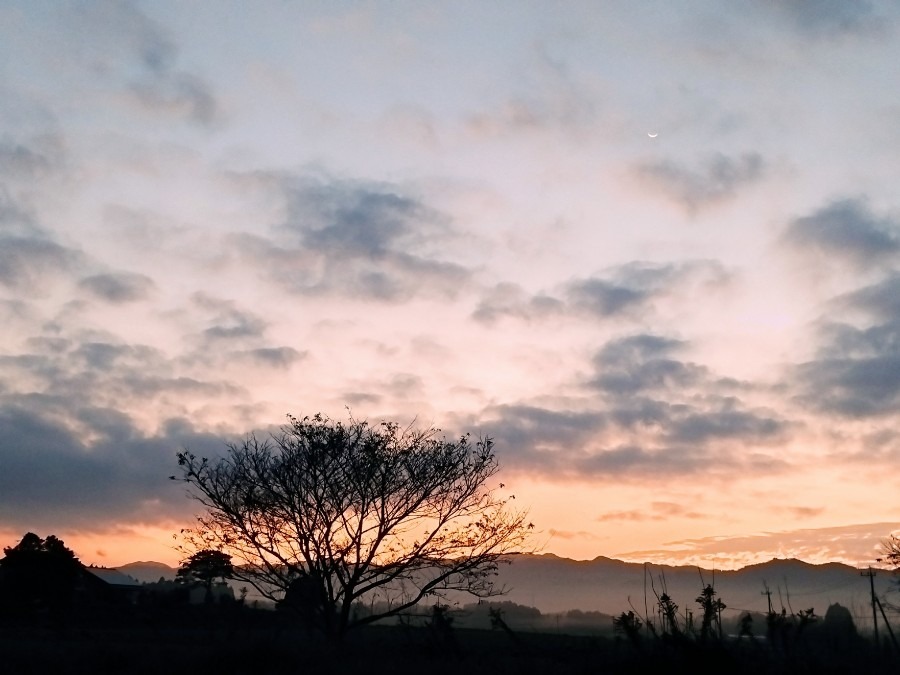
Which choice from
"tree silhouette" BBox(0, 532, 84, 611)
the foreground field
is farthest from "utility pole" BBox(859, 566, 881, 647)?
"tree silhouette" BBox(0, 532, 84, 611)

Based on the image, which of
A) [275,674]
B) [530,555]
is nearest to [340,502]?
[530,555]

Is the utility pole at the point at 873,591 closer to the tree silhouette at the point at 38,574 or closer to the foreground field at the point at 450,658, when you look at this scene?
the foreground field at the point at 450,658

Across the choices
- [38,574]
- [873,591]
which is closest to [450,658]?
[873,591]

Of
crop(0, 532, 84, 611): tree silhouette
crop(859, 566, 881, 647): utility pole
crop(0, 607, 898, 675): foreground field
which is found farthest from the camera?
crop(0, 532, 84, 611): tree silhouette

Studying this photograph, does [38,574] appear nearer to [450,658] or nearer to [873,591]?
[450,658]

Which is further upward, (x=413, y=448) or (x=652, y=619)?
(x=413, y=448)

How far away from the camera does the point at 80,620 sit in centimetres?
5000

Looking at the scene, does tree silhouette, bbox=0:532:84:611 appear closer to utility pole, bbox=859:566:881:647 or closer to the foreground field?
the foreground field

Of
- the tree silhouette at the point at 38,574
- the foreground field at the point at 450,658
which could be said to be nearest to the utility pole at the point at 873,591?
the foreground field at the point at 450,658

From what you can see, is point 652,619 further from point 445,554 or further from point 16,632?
point 16,632

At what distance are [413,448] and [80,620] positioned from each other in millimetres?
28019

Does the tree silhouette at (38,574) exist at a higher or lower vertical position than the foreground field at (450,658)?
higher

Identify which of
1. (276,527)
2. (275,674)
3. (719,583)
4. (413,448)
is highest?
(413,448)

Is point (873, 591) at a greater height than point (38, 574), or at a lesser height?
lesser
